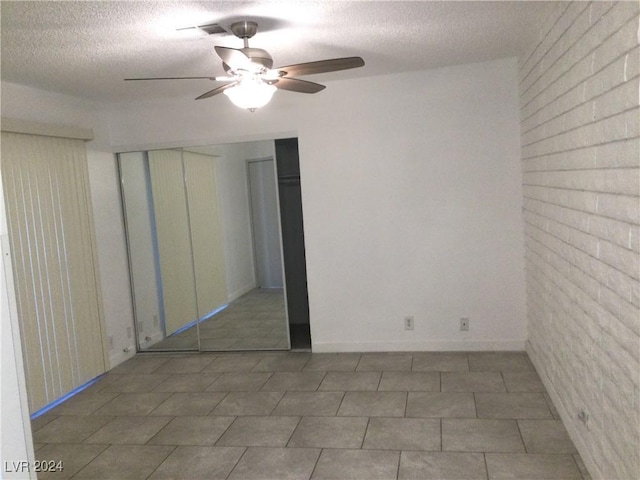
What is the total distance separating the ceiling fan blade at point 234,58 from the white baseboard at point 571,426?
2698mm

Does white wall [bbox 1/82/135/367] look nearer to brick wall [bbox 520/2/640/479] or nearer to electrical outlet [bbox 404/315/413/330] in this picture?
electrical outlet [bbox 404/315/413/330]

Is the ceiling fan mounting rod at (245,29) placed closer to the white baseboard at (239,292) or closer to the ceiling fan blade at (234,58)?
the ceiling fan blade at (234,58)

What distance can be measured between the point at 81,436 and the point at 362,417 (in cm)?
196

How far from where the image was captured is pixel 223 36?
11.0 feet

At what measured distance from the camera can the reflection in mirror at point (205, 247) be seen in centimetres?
521

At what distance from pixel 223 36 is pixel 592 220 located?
2.35m

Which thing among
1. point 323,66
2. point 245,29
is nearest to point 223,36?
point 245,29

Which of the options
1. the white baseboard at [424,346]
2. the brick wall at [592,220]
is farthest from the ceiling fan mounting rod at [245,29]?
the white baseboard at [424,346]

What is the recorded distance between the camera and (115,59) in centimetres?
368

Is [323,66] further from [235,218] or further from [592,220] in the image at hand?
[235,218]

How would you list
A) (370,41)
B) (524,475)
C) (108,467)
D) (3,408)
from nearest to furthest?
(3,408) → (524,475) → (108,467) → (370,41)

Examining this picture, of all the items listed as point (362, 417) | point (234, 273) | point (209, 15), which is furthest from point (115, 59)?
point (362, 417)

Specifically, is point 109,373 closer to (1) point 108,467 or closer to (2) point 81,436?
(2) point 81,436

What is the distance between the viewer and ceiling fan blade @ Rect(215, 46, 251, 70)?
2.74 metres
